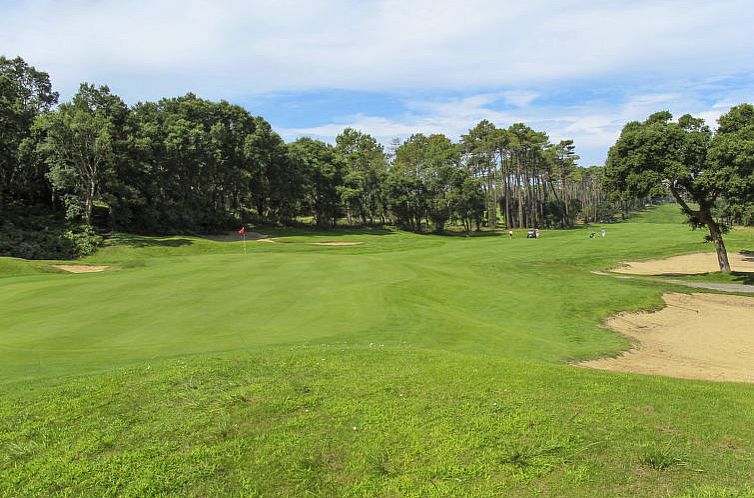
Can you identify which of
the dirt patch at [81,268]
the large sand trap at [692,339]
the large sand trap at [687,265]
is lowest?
the large sand trap at [687,265]

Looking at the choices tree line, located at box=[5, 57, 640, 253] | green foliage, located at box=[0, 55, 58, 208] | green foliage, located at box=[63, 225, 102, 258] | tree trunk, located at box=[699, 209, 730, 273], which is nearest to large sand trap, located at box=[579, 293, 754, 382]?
tree trunk, located at box=[699, 209, 730, 273]

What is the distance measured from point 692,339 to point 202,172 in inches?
2401

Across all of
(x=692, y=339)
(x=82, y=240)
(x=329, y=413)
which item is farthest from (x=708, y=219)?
(x=82, y=240)

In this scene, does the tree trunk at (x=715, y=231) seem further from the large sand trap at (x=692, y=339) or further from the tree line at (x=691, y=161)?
the large sand trap at (x=692, y=339)

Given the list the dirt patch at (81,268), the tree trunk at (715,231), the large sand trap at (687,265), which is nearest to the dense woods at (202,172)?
the tree trunk at (715,231)

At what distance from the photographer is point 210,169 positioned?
64062 mm

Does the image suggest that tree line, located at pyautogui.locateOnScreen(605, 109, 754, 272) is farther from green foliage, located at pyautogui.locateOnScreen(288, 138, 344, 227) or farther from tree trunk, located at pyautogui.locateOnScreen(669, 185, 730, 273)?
green foliage, located at pyautogui.locateOnScreen(288, 138, 344, 227)

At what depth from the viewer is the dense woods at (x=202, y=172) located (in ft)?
148

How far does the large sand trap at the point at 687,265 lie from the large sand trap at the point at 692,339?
1458 cm

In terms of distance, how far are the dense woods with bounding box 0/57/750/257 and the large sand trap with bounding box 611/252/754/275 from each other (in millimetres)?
7379

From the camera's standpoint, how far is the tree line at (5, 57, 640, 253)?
46594 millimetres

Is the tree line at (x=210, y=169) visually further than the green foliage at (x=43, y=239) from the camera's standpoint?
Yes

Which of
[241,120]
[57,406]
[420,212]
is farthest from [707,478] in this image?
[420,212]

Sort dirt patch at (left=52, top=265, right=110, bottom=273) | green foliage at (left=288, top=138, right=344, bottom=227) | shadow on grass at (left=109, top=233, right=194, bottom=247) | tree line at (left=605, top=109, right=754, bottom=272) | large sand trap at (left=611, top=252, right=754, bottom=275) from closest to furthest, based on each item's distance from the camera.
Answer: tree line at (left=605, top=109, right=754, bottom=272) < dirt patch at (left=52, top=265, right=110, bottom=273) < large sand trap at (left=611, top=252, right=754, bottom=275) < shadow on grass at (left=109, top=233, right=194, bottom=247) < green foliage at (left=288, top=138, right=344, bottom=227)
